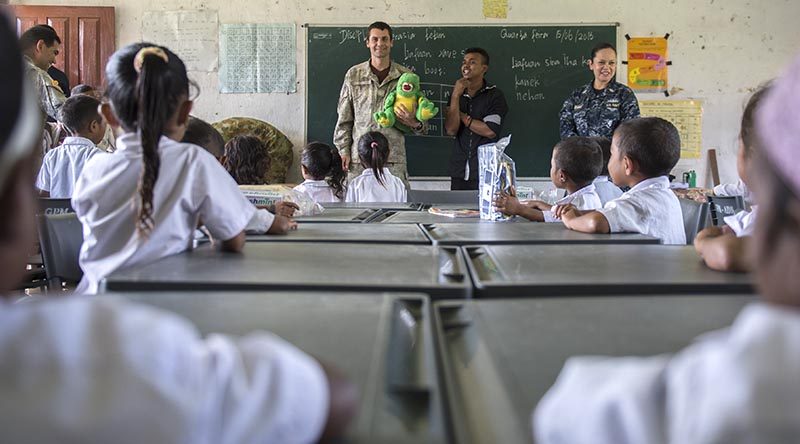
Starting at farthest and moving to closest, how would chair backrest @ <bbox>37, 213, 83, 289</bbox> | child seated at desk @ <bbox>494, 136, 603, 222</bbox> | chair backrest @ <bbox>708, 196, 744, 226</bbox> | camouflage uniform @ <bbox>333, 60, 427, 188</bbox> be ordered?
camouflage uniform @ <bbox>333, 60, 427, 188</bbox> → chair backrest @ <bbox>708, 196, 744, 226</bbox> → child seated at desk @ <bbox>494, 136, 603, 222</bbox> → chair backrest @ <bbox>37, 213, 83, 289</bbox>

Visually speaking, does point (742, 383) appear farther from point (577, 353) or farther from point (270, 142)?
point (270, 142)

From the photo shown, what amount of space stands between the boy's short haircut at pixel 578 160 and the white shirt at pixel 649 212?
0.49 meters

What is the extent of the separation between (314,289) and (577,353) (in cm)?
42

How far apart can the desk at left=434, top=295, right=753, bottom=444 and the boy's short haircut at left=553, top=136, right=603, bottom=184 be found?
6.07 ft

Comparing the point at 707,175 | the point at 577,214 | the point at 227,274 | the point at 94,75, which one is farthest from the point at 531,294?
the point at 94,75

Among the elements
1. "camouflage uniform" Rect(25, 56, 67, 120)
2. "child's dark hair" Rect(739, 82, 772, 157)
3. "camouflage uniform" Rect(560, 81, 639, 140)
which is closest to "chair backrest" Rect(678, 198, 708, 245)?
"child's dark hair" Rect(739, 82, 772, 157)

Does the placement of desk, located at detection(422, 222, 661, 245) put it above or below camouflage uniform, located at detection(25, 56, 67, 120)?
below

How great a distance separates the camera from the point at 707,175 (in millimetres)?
5297

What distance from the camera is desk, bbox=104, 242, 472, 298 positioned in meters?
0.91

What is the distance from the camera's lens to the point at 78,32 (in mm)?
5383

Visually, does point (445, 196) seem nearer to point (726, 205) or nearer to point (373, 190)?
point (373, 190)

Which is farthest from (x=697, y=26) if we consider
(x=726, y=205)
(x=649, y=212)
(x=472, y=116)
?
(x=649, y=212)

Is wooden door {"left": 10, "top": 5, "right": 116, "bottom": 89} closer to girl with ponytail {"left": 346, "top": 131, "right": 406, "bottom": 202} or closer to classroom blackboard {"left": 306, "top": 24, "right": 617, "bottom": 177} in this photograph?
classroom blackboard {"left": 306, "top": 24, "right": 617, "bottom": 177}

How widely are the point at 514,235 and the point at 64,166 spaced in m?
2.45
